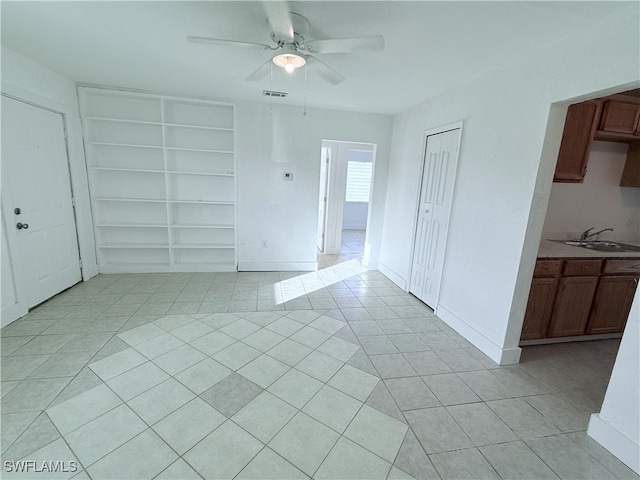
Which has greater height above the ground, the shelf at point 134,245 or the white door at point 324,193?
the white door at point 324,193

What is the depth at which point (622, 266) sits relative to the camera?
2.61 meters

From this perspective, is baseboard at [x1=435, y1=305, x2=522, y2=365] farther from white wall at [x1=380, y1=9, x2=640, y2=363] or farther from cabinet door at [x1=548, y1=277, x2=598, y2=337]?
cabinet door at [x1=548, y1=277, x2=598, y2=337]

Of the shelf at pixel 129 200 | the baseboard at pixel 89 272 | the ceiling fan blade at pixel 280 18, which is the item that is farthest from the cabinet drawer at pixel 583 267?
the baseboard at pixel 89 272

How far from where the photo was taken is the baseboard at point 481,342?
7.77 ft

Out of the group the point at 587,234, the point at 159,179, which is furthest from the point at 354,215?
the point at 587,234

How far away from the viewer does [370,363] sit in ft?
7.58

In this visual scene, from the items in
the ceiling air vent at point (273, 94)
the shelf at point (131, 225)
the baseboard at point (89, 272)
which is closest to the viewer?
the ceiling air vent at point (273, 94)

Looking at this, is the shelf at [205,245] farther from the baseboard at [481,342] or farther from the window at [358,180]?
the window at [358,180]

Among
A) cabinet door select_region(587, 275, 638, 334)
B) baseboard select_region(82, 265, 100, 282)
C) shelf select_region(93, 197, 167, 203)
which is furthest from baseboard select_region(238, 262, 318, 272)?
cabinet door select_region(587, 275, 638, 334)

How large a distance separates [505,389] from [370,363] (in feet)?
3.27

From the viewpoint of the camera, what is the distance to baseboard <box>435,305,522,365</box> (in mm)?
2367

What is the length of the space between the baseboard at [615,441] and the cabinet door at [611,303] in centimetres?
141

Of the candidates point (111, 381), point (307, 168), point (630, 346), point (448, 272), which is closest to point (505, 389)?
point (630, 346)

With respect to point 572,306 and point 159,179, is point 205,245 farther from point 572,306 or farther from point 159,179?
point 572,306
